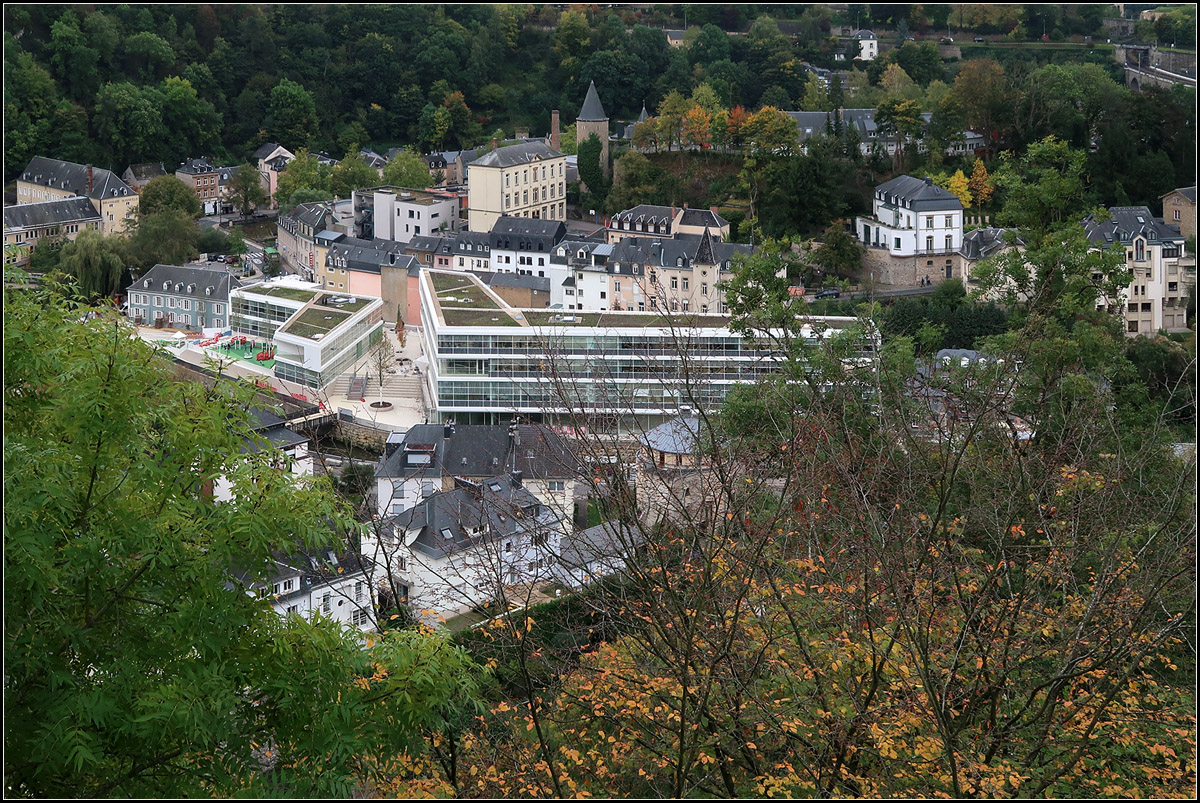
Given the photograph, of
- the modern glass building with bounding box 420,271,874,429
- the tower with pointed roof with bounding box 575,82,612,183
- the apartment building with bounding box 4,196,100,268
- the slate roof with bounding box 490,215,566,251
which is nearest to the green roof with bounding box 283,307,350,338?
the modern glass building with bounding box 420,271,874,429

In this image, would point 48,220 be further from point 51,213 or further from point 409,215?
point 409,215

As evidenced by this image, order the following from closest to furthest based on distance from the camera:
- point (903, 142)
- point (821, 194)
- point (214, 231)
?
point (821, 194), point (903, 142), point (214, 231)

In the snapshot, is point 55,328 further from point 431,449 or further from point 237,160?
point 237,160

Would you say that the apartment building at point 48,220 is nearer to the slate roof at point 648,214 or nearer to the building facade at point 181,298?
the building facade at point 181,298

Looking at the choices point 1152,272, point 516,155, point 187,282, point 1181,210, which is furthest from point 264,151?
point 1152,272

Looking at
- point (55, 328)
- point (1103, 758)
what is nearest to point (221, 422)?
point (55, 328)

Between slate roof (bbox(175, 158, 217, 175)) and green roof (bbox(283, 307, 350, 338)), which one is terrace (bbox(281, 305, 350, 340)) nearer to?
green roof (bbox(283, 307, 350, 338))
